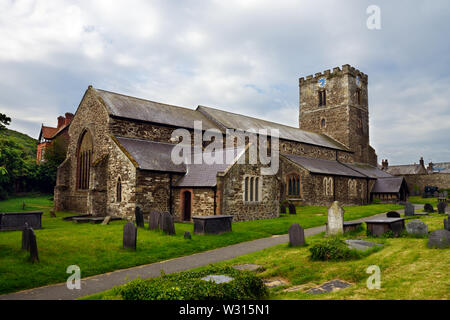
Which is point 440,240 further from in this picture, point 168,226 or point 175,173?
point 175,173

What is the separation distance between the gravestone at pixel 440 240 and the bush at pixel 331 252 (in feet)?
9.78

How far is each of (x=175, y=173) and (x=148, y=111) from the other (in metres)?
7.44

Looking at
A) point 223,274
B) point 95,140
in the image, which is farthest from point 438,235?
point 95,140

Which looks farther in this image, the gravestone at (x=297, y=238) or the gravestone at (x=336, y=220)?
the gravestone at (x=336, y=220)

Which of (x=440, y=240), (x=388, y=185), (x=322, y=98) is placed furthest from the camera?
(x=322, y=98)

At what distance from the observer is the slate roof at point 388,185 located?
3988 centimetres

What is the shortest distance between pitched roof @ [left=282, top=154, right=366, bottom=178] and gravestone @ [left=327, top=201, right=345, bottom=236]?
18.6 metres

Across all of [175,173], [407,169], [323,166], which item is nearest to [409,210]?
[175,173]

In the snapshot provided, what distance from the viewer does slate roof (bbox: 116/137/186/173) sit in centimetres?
2192

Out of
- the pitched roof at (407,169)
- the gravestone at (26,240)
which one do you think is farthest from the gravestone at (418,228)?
the pitched roof at (407,169)

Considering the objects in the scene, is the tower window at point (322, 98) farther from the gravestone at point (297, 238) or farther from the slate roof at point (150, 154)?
the gravestone at point (297, 238)

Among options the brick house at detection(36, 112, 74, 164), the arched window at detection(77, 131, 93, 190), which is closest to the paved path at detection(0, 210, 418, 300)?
the arched window at detection(77, 131, 93, 190)

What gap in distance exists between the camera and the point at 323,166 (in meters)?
38.2
